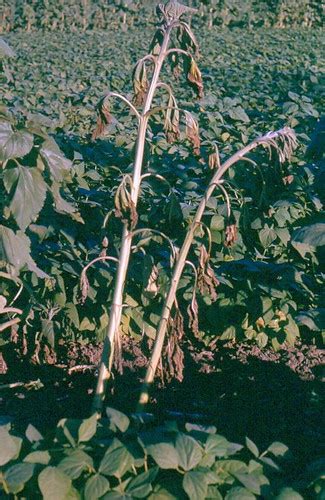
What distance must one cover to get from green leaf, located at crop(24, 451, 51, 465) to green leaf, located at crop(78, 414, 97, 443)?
110 millimetres

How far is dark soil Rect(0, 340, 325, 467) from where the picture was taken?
124 inches

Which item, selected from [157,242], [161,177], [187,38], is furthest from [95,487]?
[157,242]

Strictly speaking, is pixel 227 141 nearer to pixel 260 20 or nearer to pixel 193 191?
pixel 193 191

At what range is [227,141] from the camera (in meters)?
7.12

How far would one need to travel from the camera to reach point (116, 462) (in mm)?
1995

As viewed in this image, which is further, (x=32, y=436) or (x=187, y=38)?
(x=187, y=38)

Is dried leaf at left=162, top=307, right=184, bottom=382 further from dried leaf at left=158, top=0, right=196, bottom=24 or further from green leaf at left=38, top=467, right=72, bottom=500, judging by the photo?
dried leaf at left=158, top=0, right=196, bottom=24

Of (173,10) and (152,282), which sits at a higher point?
(173,10)

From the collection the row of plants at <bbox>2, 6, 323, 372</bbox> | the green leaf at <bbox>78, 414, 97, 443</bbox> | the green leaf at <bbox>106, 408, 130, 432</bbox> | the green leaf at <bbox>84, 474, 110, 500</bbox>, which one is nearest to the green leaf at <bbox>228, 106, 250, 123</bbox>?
the row of plants at <bbox>2, 6, 323, 372</bbox>

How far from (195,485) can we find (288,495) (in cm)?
26

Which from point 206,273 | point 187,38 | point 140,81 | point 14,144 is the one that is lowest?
point 206,273

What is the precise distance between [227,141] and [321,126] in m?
3.67

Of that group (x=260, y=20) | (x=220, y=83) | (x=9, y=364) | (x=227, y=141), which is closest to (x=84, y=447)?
(x=9, y=364)

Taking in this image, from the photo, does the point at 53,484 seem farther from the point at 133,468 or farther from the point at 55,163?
the point at 55,163
